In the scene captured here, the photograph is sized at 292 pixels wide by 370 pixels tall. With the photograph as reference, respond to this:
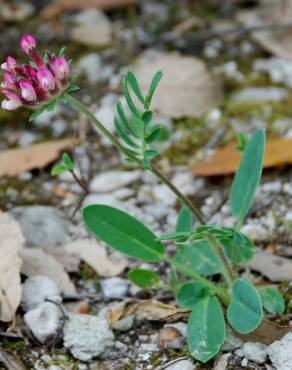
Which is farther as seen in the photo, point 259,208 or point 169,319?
point 259,208

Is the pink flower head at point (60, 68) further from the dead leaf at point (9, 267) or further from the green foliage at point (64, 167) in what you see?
the dead leaf at point (9, 267)

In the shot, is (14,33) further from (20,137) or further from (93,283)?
(93,283)

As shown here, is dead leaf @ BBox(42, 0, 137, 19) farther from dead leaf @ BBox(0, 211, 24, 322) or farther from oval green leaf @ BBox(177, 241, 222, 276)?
oval green leaf @ BBox(177, 241, 222, 276)

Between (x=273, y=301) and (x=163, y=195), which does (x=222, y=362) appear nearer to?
Answer: (x=273, y=301)

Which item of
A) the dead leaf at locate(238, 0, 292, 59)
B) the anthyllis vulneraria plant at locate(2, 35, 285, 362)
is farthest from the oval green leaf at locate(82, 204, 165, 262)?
the dead leaf at locate(238, 0, 292, 59)

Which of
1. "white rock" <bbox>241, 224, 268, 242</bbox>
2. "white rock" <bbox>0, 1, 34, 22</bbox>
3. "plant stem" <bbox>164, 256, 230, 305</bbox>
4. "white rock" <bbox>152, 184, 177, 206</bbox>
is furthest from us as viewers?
"white rock" <bbox>0, 1, 34, 22</bbox>

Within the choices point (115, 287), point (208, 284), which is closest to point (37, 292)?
point (115, 287)

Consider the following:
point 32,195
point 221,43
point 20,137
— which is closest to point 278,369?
point 32,195
